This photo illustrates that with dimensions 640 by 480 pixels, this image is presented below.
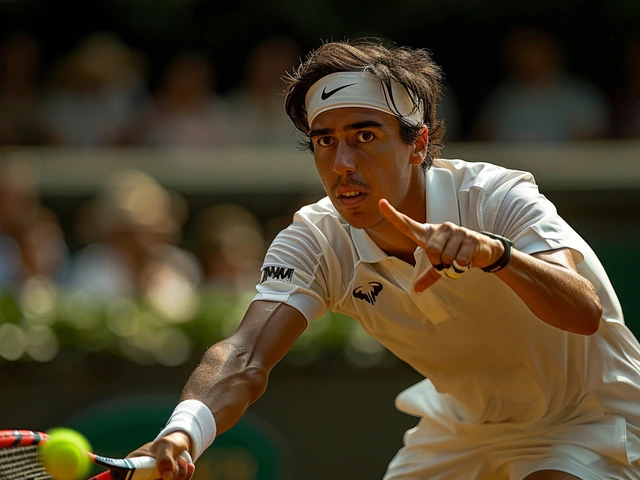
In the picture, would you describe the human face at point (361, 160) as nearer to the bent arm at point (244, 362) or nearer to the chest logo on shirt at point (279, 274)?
the chest logo on shirt at point (279, 274)

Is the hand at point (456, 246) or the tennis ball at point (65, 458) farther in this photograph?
the tennis ball at point (65, 458)

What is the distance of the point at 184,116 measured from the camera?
33.5 feet

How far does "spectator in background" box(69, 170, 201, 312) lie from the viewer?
8.31 m

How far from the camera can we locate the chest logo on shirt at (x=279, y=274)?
181 inches

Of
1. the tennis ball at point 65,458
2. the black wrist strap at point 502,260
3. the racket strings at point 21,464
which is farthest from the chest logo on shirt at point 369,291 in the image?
the racket strings at point 21,464

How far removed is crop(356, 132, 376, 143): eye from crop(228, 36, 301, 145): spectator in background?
5452mm

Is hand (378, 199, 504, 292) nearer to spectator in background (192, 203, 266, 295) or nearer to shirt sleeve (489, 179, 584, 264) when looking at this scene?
shirt sleeve (489, 179, 584, 264)

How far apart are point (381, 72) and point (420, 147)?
1.10 ft

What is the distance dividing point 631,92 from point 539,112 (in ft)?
2.84

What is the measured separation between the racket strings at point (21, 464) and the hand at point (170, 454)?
30cm

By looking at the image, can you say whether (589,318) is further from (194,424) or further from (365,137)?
(194,424)

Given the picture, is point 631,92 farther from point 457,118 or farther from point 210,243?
point 210,243

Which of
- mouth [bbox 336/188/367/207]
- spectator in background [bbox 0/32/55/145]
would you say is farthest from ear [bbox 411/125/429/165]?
spectator in background [bbox 0/32/55/145]

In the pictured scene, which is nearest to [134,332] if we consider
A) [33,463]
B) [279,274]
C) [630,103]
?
[279,274]
